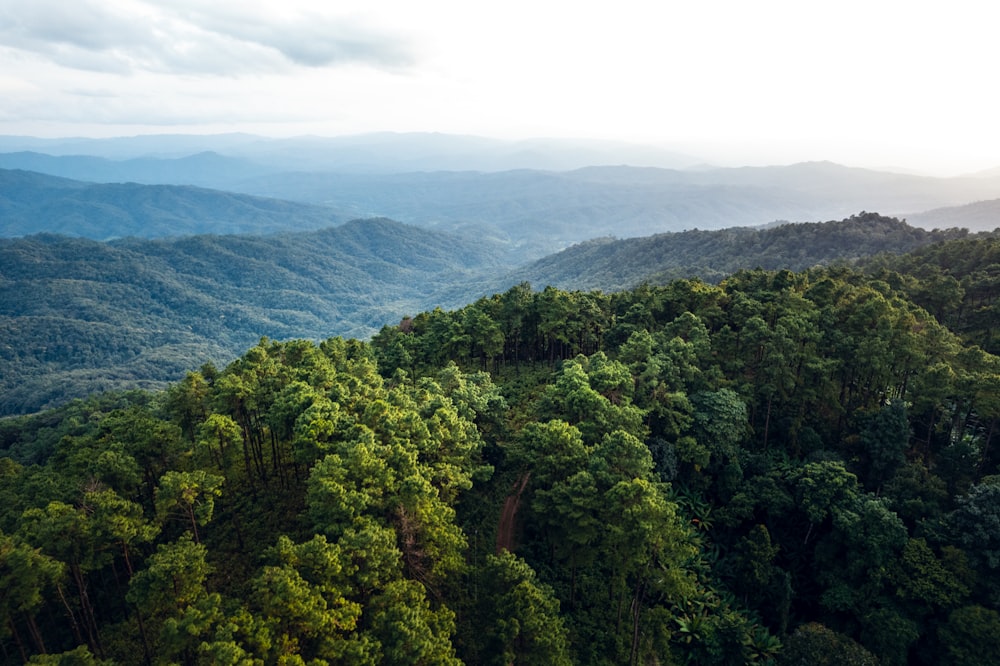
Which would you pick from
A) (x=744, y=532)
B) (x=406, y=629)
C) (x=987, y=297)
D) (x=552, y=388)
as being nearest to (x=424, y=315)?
(x=552, y=388)

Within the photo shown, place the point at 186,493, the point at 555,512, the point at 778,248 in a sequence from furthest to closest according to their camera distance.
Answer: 1. the point at 778,248
2. the point at 555,512
3. the point at 186,493

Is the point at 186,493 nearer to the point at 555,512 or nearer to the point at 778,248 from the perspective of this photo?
the point at 555,512

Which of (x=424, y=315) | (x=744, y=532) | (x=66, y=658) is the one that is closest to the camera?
(x=66, y=658)

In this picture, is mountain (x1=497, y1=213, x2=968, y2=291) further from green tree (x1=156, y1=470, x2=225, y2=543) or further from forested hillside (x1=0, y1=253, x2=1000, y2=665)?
green tree (x1=156, y1=470, x2=225, y2=543)

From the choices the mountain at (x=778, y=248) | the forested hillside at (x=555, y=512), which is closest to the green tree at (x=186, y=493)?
the forested hillside at (x=555, y=512)

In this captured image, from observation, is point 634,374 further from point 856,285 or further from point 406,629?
point 856,285

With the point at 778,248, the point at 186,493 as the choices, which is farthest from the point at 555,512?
the point at 778,248

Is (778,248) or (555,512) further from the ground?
(778,248)

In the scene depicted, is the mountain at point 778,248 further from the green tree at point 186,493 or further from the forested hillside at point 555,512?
the green tree at point 186,493
